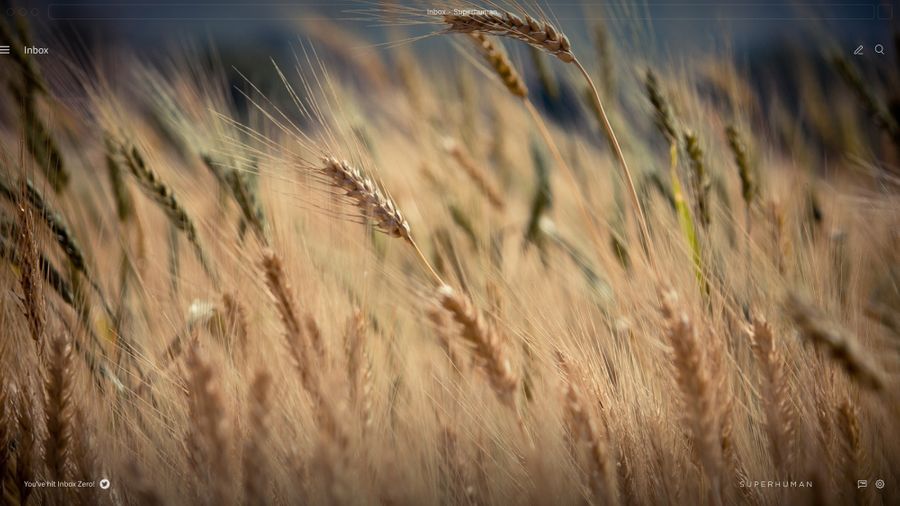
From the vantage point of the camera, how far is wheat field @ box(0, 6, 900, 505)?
71 centimetres

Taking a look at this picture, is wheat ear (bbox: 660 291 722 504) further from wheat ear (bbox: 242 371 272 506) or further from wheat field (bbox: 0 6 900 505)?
wheat ear (bbox: 242 371 272 506)

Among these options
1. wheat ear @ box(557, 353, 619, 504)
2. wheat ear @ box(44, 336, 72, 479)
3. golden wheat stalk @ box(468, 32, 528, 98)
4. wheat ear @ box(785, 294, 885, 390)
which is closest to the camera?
wheat ear @ box(785, 294, 885, 390)

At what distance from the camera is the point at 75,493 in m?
0.80

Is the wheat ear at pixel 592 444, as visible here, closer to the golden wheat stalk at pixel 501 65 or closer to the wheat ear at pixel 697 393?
the wheat ear at pixel 697 393

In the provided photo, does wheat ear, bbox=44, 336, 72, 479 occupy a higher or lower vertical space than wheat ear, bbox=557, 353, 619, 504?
higher

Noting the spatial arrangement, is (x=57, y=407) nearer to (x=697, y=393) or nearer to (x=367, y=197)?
(x=367, y=197)

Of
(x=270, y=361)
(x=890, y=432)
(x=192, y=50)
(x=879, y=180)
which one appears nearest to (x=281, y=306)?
(x=270, y=361)

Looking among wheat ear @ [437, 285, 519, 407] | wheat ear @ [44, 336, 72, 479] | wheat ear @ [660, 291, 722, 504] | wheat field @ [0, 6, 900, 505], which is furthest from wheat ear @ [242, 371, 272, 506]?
wheat ear @ [660, 291, 722, 504]

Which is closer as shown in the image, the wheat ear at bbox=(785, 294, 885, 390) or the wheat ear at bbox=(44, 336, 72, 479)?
the wheat ear at bbox=(785, 294, 885, 390)

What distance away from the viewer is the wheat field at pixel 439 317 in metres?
0.71

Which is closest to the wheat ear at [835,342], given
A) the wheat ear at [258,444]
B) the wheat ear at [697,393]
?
the wheat ear at [697,393]

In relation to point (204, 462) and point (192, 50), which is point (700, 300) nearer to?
point (204, 462)

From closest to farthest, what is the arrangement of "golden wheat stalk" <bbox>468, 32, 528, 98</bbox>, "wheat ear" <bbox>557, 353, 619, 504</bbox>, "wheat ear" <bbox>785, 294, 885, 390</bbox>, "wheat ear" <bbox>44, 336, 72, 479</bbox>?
"wheat ear" <bbox>785, 294, 885, 390</bbox>
"wheat ear" <bbox>557, 353, 619, 504</bbox>
"wheat ear" <bbox>44, 336, 72, 479</bbox>
"golden wheat stalk" <bbox>468, 32, 528, 98</bbox>

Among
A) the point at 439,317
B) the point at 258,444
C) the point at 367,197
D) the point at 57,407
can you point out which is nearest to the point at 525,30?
the point at 367,197
